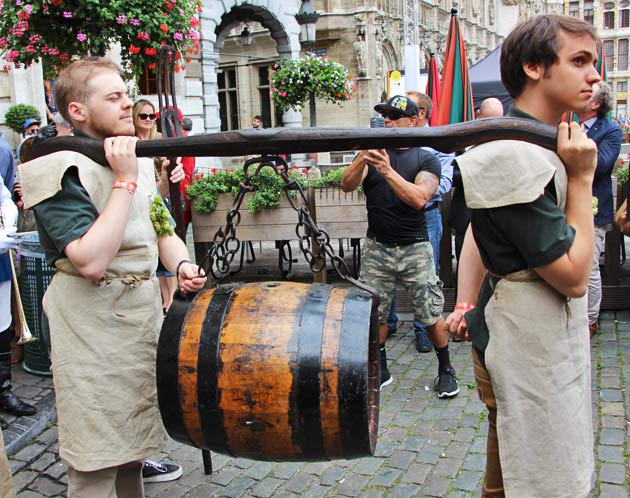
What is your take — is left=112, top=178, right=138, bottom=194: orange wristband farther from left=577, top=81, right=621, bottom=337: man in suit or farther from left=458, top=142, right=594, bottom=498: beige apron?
left=577, top=81, right=621, bottom=337: man in suit

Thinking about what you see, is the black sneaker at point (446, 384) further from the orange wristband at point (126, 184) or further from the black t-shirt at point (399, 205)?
the orange wristband at point (126, 184)

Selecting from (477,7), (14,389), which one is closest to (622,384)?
(14,389)

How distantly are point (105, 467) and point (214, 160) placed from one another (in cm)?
1549

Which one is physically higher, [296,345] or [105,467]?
[296,345]

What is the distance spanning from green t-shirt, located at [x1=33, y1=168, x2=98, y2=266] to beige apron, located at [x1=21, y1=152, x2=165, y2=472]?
0.13 ft

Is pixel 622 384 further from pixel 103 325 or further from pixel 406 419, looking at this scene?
pixel 103 325

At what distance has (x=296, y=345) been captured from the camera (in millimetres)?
1949

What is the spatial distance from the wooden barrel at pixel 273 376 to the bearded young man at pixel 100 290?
0.33m

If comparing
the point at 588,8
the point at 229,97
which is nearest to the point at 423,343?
the point at 229,97

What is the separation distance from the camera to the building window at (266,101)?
1096 inches

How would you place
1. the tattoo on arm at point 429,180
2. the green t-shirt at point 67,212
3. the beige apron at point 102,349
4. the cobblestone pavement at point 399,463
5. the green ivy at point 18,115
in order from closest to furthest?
1. the green t-shirt at point 67,212
2. the beige apron at point 102,349
3. the cobblestone pavement at point 399,463
4. the tattoo on arm at point 429,180
5. the green ivy at point 18,115

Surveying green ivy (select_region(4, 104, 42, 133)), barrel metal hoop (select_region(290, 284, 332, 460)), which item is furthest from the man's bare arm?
green ivy (select_region(4, 104, 42, 133))

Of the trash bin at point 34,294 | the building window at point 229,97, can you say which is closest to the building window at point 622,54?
the building window at point 229,97

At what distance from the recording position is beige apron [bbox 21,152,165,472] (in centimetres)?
232
